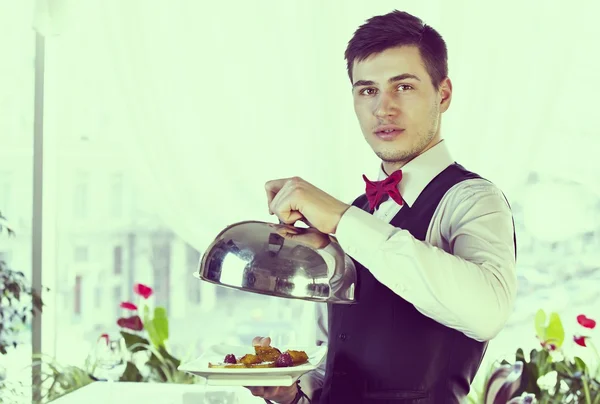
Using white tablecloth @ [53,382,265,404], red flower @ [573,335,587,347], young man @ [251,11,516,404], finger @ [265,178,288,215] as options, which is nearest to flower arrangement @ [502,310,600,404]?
red flower @ [573,335,587,347]

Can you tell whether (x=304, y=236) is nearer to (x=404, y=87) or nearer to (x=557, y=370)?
(x=404, y=87)

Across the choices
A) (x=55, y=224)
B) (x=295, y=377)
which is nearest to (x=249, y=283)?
(x=295, y=377)

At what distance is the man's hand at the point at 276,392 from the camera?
1.67 meters

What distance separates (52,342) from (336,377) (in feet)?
9.25

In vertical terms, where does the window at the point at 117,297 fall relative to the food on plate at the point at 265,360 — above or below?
below

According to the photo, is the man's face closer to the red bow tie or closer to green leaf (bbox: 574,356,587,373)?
the red bow tie

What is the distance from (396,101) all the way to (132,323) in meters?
2.50

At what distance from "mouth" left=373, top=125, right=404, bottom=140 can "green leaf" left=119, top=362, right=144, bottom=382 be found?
96.8 inches

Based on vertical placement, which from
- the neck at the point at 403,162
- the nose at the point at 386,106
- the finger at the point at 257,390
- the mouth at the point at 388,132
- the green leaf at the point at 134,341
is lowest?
the green leaf at the point at 134,341

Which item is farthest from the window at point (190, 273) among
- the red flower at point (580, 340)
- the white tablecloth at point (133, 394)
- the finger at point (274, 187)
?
the finger at point (274, 187)

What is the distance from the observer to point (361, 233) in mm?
1362

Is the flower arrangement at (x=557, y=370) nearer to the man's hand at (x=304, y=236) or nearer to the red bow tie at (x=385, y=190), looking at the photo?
the red bow tie at (x=385, y=190)

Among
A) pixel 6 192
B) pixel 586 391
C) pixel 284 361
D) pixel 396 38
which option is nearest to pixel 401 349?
pixel 284 361

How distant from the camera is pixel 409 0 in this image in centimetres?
369
